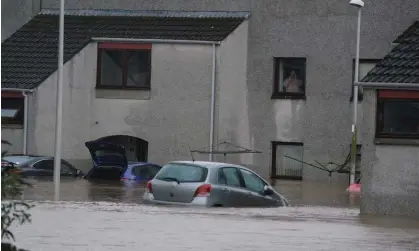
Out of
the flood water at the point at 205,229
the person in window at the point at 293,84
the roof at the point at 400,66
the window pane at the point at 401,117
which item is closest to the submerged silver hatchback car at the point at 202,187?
the flood water at the point at 205,229

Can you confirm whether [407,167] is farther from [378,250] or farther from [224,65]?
[224,65]

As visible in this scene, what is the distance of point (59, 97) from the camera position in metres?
29.8

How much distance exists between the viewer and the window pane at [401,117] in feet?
77.0

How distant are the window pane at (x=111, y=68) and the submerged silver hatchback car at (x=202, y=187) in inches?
777

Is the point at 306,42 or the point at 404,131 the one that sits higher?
the point at 306,42

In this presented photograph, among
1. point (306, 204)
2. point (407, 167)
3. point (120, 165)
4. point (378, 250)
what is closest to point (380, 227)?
point (407, 167)

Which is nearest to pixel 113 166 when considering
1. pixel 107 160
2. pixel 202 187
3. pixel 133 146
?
pixel 107 160

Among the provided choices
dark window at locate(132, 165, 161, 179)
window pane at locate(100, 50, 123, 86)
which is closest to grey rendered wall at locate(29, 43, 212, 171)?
window pane at locate(100, 50, 123, 86)

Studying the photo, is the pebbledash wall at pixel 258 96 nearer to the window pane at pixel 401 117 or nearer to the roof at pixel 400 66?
the roof at pixel 400 66

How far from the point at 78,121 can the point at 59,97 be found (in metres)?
14.4

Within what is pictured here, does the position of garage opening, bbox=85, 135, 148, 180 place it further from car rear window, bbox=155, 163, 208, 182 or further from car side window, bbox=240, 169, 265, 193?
car rear window, bbox=155, 163, 208, 182

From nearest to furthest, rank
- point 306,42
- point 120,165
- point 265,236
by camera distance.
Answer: point 265,236
point 120,165
point 306,42

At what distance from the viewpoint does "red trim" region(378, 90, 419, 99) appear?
23.4 meters

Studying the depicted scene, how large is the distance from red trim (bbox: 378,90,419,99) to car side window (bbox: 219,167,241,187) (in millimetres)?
3570
